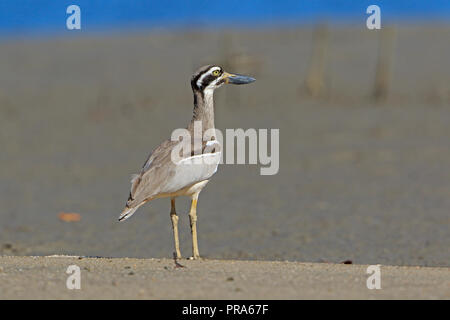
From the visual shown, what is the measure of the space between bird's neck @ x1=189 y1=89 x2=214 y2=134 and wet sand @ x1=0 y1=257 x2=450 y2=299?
1.41 m

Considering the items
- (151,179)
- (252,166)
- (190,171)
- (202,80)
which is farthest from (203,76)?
(252,166)

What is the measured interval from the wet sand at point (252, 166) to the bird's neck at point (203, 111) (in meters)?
3.12

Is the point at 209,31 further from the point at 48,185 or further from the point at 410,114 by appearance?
the point at 48,185

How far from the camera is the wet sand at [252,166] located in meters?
13.6

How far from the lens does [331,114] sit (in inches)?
1033

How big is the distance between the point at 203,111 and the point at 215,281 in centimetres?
237

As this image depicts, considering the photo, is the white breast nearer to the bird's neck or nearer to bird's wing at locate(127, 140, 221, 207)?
bird's wing at locate(127, 140, 221, 207)

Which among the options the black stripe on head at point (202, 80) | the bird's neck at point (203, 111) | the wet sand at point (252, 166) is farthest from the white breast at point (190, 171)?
the wet sand at point (252, 166)

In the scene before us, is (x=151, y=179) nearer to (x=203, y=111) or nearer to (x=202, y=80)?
(x=203, y=111)

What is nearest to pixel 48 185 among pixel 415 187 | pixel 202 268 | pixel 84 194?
pixel 84 194

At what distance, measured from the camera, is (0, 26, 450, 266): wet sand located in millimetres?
13555

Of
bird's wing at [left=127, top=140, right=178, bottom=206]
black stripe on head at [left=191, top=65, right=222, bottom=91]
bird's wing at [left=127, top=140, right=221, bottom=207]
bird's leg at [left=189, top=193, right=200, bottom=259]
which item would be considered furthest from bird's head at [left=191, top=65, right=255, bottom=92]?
bird's leg at [left=189, top=193, right=200, bottom=259]

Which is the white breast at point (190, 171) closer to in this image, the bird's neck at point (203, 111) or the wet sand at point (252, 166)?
the bird's neck at point (203, 111)

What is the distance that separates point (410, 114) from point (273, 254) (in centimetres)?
1418
